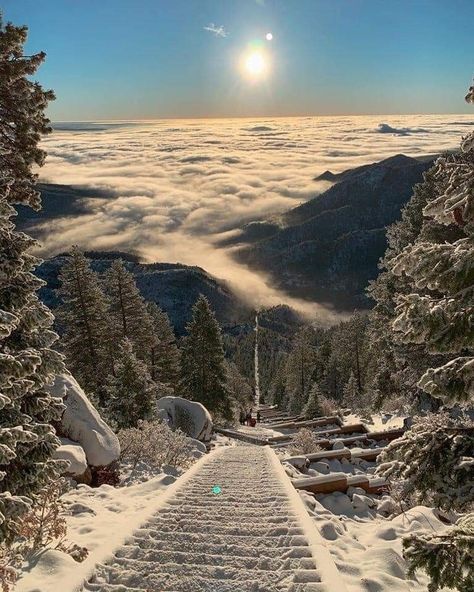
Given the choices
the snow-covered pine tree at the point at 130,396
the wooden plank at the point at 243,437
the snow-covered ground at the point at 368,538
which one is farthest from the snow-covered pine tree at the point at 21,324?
the wooden plank at the point at 243,437

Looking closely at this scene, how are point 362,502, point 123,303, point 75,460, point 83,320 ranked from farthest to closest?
point 123,303, point 83,320, point 75,460, point 362,502

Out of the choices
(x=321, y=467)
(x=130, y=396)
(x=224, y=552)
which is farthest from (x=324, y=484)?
(x=130, y=396)

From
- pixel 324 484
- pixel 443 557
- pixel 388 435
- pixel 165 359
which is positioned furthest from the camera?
pixel 165 359

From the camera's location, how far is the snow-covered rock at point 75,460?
1277 centimetres

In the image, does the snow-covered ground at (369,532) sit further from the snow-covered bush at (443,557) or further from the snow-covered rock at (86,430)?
the snow-covered rock at (86,430)

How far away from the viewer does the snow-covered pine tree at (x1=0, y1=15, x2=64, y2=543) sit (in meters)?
5.21

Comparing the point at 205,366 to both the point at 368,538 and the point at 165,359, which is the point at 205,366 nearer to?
the point at 165,359

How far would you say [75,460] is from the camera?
1295cm

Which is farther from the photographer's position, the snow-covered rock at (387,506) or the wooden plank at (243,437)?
the wooden plank at (243,437)

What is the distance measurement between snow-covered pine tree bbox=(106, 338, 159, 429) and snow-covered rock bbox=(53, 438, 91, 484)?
1260 centimetres

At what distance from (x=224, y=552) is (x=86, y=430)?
9317 millimetres

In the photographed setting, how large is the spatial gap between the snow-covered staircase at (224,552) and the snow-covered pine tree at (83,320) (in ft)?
86.1

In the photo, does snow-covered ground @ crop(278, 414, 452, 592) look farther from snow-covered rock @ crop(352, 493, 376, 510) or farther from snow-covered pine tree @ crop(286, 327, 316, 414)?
snow-covered pine tree @ crop(286, 327, 316, 414)

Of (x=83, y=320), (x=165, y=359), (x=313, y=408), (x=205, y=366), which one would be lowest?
(x=313, y=408)
